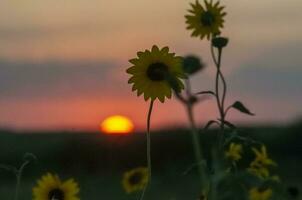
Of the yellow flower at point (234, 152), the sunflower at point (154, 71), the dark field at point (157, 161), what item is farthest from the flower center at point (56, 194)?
the dark field at point (157, 161)

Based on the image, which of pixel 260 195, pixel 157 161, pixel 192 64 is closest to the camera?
pixel 260 195

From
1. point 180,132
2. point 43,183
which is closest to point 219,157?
point 43,183

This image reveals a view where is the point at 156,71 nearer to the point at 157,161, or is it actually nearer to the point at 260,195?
the point at 260,195

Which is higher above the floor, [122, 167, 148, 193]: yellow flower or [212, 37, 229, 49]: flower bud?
[212, 37, 229, 49]: flower bud

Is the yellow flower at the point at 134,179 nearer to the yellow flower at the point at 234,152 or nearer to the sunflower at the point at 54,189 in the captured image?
the sunflower at the point at 54,189

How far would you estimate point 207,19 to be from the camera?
181 inches

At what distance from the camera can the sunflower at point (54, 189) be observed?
4.25 meters

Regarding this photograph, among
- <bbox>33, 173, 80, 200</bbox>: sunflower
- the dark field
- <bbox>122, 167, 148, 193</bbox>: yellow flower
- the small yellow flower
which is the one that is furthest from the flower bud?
the dark field

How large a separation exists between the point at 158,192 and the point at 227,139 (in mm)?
9684

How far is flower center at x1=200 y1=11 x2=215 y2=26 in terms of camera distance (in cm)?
456

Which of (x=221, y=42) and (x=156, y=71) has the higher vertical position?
(x=221, y=42)

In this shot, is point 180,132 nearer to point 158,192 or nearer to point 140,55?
point 158,192

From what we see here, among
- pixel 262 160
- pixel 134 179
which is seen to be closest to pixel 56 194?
pixel 262 160

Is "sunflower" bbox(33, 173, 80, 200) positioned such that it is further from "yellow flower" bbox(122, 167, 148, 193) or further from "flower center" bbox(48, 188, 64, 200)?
"yellow flower" bbox(122, 167, 148, 193)
